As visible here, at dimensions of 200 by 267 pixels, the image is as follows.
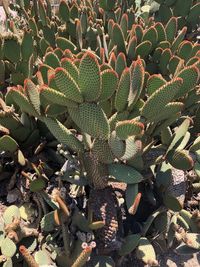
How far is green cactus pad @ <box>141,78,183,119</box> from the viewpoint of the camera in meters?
1.51

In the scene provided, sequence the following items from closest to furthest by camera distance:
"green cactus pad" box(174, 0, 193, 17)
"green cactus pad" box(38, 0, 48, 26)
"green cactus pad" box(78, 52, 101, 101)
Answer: "green cactus pad" box(78, 52, 101, 101)
"green cactus pad" box(38, 0, 48, 26)
"green cactus pad" box(174, 0, 193, 17)

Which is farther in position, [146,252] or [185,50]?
[185,50]

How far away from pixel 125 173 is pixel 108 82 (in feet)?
1.58

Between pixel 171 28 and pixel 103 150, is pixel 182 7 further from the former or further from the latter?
pixel 103 150

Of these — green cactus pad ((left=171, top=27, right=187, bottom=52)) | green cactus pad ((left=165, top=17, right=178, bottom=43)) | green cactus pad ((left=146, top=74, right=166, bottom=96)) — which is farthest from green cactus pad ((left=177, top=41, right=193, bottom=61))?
green cactus pad ((left=146, top=74, right=166, bottom=96))

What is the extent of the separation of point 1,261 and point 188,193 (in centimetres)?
121

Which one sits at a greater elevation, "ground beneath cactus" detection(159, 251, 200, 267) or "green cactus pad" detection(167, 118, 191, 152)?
"green cactus pad" detection(167, 118, 191, 152)

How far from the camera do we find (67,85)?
1456mm

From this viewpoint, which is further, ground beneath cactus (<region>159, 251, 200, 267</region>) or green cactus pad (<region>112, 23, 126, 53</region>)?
green cactus pad (<region>112, 23, 126, 53</region>)

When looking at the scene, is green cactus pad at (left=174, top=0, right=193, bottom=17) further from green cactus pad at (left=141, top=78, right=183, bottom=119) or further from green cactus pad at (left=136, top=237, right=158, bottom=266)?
green cactus pad at (left=136, top=237, right=158, bottom=266)

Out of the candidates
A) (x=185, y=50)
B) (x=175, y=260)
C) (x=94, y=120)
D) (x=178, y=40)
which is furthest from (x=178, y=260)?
(x=178, y=40)

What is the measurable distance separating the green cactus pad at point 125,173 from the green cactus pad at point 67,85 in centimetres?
44

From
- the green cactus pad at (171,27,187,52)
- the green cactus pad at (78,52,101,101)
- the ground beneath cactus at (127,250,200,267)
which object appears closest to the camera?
the green cactus pad at (78,52,101,101)

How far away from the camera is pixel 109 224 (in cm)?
184
